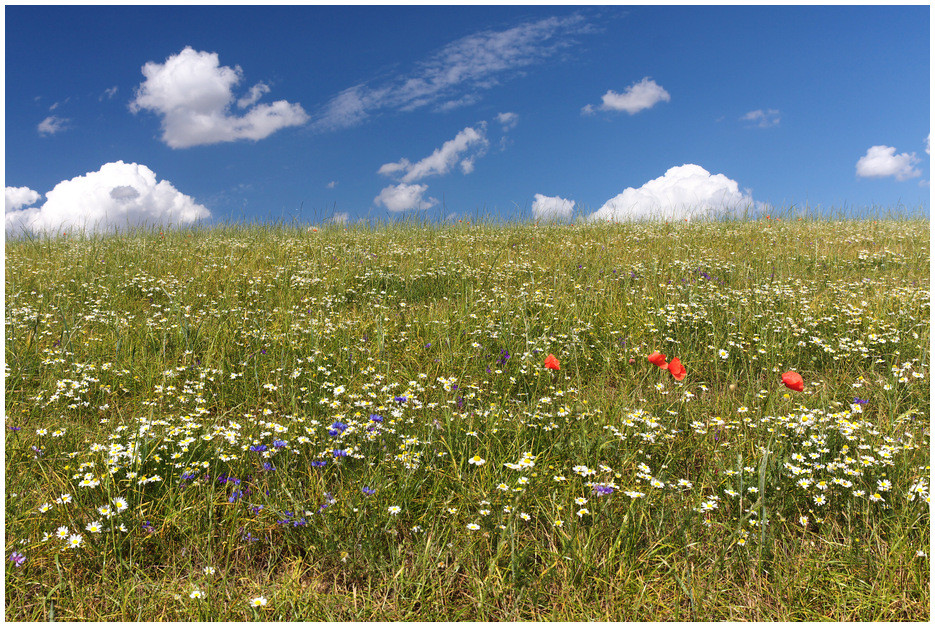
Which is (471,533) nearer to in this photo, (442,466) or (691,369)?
(442,466)

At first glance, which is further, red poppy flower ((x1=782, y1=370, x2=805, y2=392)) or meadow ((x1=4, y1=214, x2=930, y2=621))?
red poppy flower ((x1=782, y1=370, x2=805, y2=392))

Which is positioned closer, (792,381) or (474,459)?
(474,459)

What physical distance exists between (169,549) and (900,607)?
11.0ft

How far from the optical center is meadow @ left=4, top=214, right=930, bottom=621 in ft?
8.08

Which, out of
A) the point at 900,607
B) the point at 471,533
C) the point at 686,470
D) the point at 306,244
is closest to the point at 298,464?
the point at 471,533

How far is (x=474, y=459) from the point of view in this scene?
9.60ft

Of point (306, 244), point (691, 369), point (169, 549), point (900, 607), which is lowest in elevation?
point (900, 607)

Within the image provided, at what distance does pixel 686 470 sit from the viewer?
327 cm

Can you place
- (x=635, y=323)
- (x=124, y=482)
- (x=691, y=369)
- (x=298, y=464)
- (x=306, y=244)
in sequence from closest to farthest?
1. (x=124, y=482)
2. (x=298, y=464)
3. (x=691, y=369)
4. (x=635, y=323)
5. (x=306, y=244)

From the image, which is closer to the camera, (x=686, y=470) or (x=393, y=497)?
(x=393, y=497)

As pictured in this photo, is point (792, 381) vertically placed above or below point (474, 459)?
above

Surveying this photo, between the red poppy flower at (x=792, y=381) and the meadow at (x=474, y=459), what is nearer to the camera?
the meadow at (x=474, y=459)

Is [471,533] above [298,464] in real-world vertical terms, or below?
below

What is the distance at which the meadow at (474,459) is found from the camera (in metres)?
2.46
